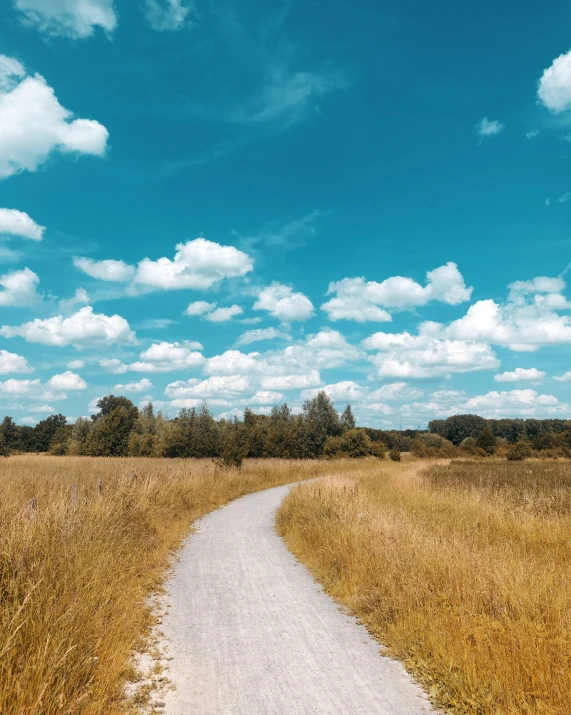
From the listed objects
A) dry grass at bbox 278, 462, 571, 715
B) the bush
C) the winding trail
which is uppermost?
dry grass at bbox 278, 462, 571, 715

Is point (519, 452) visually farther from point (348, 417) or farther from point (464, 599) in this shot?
point (464, 599)

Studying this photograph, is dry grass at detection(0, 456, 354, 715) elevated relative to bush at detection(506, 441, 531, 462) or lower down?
elevated

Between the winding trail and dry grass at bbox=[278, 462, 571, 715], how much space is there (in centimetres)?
34

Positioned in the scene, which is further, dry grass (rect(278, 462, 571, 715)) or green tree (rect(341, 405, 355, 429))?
green tree (rect(341, 405, 355, 429))

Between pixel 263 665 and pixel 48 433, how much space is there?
440 feet

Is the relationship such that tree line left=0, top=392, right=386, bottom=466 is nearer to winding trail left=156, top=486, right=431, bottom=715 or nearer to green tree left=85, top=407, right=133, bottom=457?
green tree left=85, top=407, right=133, bottom=457

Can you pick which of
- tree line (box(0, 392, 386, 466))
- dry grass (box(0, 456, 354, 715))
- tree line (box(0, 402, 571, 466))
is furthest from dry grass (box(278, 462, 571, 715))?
tree line (box(0, 392, 386, 466))

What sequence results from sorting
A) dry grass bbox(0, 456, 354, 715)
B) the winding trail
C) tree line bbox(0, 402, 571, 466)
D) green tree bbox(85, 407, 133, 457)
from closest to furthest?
1. dry grass bbox(0, 456, 354, 715)
2. the winding trail
3. tree line bbox(0, 402, 571, 466)
4. green tree bbox(85, 407, 133, 457)

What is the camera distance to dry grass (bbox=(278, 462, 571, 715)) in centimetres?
418

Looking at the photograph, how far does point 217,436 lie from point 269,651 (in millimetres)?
69820

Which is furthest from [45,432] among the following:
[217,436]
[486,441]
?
[486,441]

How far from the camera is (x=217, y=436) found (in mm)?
73438

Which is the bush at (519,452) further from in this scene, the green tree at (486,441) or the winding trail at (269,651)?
the winding trail at (269,651)

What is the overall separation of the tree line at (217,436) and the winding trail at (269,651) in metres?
34.0
